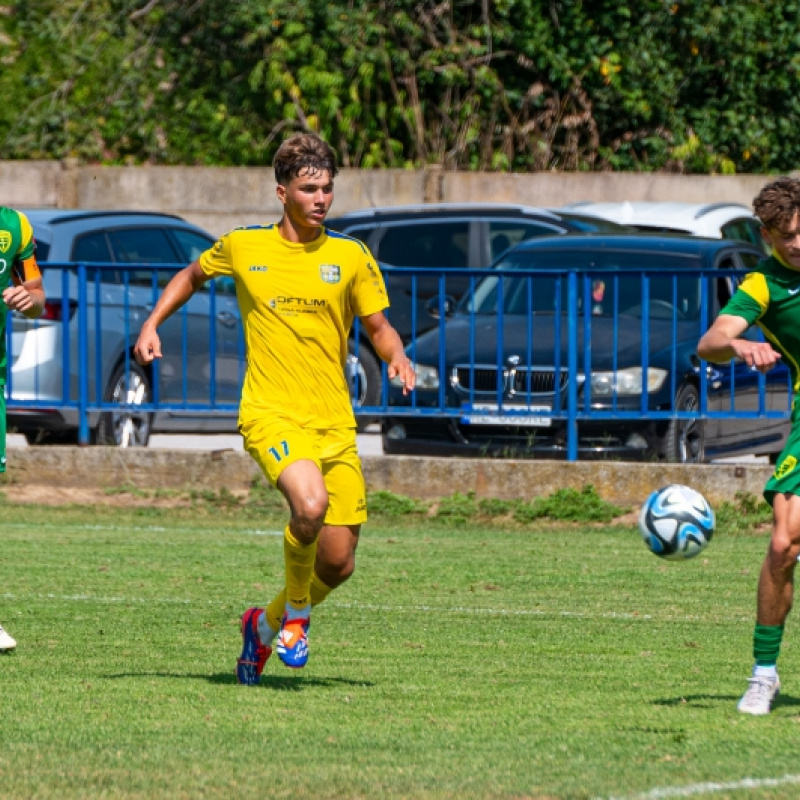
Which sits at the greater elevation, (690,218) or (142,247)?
(690,218)

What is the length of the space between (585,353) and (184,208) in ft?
44.3

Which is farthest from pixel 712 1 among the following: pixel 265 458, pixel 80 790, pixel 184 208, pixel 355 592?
pixel 80 790

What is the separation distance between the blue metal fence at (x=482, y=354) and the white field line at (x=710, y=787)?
7.57 metres

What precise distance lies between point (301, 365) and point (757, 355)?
5.68 feet

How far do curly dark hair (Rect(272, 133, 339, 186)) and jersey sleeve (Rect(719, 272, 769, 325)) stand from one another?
1527 millimetres

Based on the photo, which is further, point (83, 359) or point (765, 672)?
point (83, 359)

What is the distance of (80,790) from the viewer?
17.4 feet

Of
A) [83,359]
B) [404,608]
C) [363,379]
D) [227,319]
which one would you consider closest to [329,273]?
[404,608]

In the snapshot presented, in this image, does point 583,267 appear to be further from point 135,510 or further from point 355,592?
point 355,592

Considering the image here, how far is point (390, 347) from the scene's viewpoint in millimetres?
7184

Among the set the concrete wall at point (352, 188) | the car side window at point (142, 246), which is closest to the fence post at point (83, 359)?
the car side window at point (142, 246)

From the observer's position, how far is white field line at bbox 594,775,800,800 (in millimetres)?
5203

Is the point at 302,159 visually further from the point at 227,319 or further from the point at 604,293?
the point at 227,319

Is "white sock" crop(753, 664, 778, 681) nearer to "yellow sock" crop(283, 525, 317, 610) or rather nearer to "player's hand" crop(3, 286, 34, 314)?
"yellow sock" crop(283, 525, 317, 610)
